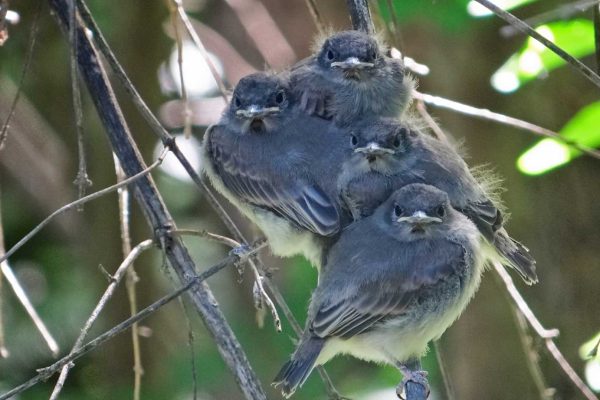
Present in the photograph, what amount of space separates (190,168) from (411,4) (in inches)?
68.5

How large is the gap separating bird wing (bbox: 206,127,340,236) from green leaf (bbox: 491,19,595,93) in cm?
73

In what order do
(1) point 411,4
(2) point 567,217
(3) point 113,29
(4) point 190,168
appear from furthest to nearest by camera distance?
(3) point 113,29 < (2) point 567,217 < (1) point 411,4 < (4) point 190,168

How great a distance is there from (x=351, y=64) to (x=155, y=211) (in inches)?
31.9

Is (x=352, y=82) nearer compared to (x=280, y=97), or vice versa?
(x=352, y=82)

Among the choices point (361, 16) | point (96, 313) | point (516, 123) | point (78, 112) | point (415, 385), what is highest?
point (361, 16)

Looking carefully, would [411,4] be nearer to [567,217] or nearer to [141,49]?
[567,217]

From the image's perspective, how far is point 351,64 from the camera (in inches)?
136

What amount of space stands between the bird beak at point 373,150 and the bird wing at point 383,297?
0.37 metres

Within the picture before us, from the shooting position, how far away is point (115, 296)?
5.95m

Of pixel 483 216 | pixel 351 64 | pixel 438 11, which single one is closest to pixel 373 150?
pixel 351 64

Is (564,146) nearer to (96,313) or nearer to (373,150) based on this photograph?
(373,150)

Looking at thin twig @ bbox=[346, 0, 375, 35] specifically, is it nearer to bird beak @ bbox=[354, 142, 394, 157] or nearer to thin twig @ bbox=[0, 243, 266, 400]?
bird beak @ bbox=[354, 142, 394, 157]

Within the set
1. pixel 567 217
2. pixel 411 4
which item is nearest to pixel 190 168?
pixel 411 4

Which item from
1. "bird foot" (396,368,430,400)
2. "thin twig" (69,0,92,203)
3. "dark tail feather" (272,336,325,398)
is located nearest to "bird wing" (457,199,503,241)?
"bird foot" (396,368,430,400)
